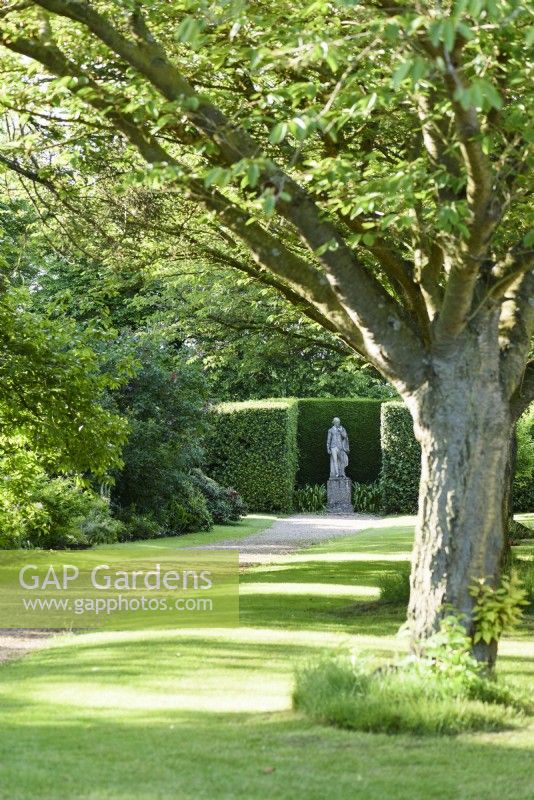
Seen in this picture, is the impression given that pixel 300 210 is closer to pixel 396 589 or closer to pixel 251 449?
pixel 396 589

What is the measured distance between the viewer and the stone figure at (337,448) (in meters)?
29.5

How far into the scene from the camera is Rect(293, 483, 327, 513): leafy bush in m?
29.7

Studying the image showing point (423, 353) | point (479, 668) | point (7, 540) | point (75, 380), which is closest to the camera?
point (479, 668)

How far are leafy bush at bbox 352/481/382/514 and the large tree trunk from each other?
22443 millimetres

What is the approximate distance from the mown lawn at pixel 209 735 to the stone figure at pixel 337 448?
64.2ft

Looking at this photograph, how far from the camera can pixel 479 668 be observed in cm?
653

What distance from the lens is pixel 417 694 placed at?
6250 mm

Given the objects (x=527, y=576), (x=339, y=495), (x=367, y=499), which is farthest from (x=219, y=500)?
(x=527, y=576)

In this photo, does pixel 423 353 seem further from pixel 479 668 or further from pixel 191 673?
pixel 191 673

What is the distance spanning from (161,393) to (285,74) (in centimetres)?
1203

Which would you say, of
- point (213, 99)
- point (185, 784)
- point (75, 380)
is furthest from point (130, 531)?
point (185, 784)

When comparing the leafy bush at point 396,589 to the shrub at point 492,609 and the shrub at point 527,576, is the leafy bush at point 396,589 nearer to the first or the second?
the shrub at point 527,576

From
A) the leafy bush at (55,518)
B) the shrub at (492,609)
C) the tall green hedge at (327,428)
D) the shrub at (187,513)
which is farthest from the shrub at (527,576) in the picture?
the tall green hedge at (327,428)

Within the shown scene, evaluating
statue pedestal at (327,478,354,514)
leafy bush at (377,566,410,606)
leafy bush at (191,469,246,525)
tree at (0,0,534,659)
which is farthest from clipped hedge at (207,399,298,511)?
tree at (0,0,534,659)
